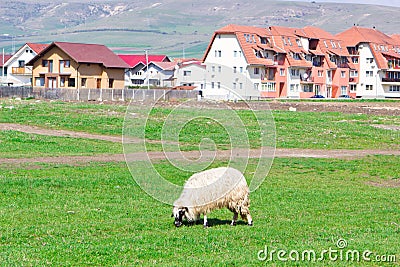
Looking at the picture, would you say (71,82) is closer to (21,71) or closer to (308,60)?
(21,71)

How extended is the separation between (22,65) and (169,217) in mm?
109916

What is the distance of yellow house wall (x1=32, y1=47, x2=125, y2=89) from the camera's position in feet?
325

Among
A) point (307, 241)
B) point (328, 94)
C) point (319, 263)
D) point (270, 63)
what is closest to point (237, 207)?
point (307, 241)

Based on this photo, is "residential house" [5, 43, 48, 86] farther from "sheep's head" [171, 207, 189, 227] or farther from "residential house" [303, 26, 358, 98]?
"sheep's head" [171, 207, 189, 227]

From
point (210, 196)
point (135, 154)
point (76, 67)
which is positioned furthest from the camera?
point (76, 67)

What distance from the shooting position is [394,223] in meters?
17.4

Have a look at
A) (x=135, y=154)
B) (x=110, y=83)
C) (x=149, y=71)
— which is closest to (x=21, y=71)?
(x=110, y=83)

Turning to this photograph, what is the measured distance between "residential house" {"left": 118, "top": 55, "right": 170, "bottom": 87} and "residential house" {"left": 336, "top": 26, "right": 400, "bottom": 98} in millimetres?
33688

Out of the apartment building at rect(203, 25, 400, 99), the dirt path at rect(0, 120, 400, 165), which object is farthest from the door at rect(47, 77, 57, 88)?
the dirt path at rect(0, 120, 400, 165)

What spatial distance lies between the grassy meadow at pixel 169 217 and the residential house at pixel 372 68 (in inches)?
4109

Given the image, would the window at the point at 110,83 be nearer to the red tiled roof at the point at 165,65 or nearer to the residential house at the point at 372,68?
the red tiled roof at the point at 165,65

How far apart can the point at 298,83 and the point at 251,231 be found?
107 metres

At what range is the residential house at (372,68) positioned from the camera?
136000 mm

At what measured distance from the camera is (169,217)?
57.7ft
